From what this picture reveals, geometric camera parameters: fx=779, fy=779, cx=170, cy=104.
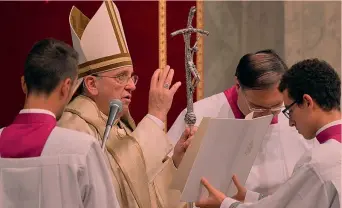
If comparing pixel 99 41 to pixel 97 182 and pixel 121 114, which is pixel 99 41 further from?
pixel 97 182

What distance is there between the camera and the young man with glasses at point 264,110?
4.08 m

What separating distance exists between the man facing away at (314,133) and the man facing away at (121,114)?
0.67 metres

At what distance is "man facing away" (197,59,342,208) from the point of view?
2.89 m

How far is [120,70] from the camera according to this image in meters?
3.84

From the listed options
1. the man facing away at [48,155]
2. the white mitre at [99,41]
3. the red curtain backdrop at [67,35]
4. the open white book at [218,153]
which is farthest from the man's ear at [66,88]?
the red curtain backdrop at [67,35]

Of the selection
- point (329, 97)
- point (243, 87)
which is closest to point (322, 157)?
point (329, 97)

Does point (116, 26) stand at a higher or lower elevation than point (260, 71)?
higher

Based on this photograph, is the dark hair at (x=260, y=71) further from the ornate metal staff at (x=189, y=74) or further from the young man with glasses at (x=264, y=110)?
the ornate metal staff at (x=189, y=74)

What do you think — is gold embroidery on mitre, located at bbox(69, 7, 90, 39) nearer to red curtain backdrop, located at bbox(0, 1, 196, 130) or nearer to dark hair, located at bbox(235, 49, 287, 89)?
dark hair, located at bbox(235, 49, 287, 89)

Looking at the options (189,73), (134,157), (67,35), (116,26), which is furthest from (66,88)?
(67,35)

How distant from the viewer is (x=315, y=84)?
9.99 feet

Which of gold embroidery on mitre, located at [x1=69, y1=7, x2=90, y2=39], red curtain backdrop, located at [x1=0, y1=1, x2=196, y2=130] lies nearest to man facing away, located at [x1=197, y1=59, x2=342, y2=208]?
gold embroidery on mitre, located at [x1=69, y1=7, x2=90, y2=39]

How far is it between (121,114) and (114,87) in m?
0.15

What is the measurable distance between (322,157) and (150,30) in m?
2.85
